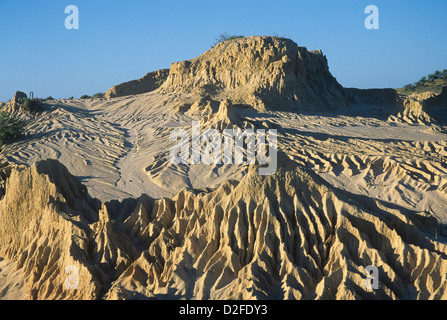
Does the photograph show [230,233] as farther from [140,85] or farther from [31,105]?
[140,85]

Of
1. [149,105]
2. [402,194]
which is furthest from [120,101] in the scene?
[402,194]

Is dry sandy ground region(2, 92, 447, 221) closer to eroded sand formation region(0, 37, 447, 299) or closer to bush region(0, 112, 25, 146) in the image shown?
eroded sand formation region(0, 37, 447, 299)

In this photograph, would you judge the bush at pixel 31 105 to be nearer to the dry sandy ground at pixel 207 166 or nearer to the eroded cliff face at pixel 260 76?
the dry sandy ground at pixel 207 166

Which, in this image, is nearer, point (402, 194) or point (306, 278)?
point (306, 278)

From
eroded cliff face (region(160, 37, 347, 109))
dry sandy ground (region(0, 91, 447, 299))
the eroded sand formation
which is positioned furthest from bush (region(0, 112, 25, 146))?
eroded cliff face (region(160, 37, 347, 109))

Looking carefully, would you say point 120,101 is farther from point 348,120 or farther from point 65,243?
point 65,243

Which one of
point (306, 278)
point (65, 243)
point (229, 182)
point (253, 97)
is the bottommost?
point (306, 278)

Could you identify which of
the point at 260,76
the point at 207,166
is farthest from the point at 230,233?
the point at 260,76
